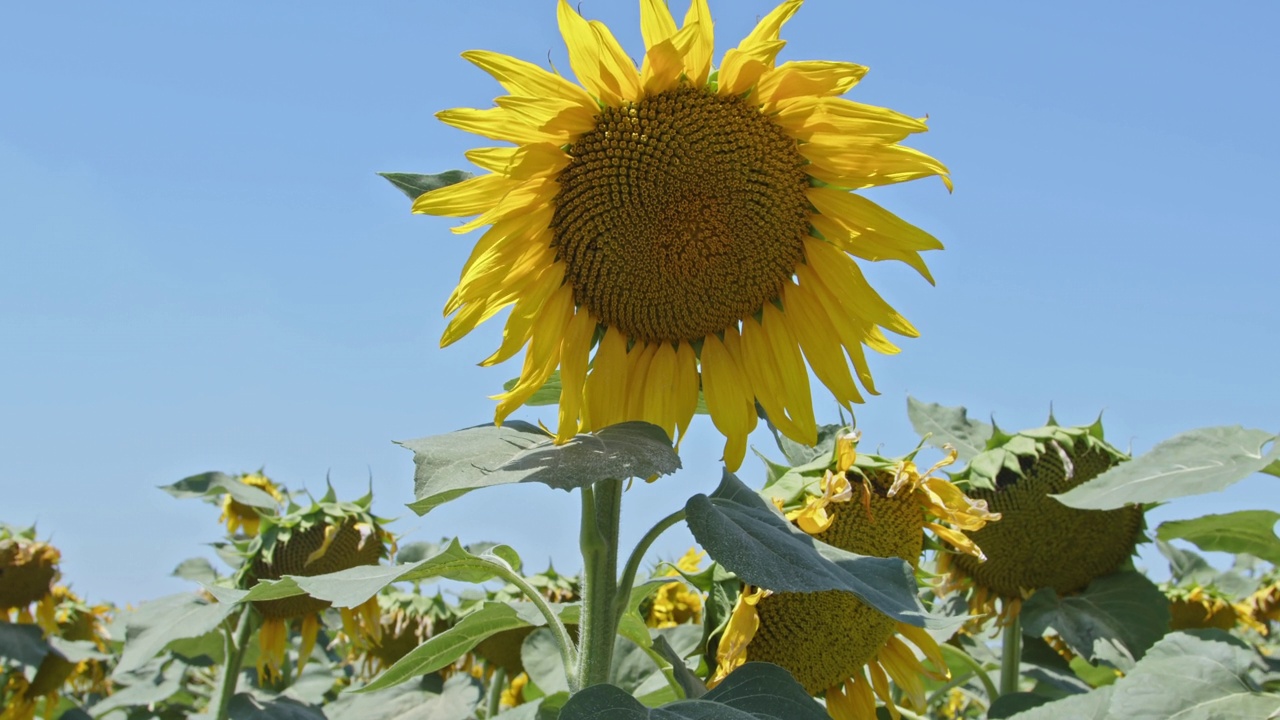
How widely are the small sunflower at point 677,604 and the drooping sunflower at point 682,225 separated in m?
2.32

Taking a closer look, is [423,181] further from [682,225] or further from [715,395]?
[715,395]

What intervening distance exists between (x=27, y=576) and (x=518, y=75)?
4.86 m

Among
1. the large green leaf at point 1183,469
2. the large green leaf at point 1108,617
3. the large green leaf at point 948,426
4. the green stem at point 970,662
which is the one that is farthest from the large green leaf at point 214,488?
the large green leaf at point 1183,469

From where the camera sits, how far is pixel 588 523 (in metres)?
2.08

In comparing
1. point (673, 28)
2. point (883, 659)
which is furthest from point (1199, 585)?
point (673, 28)

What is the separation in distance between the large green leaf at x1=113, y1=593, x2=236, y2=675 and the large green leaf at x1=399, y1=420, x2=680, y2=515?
6.53 feet

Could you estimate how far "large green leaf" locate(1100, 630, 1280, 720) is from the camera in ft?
8.40

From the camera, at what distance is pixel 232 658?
13.4 feet

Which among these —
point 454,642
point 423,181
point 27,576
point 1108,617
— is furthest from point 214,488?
point 1108,617

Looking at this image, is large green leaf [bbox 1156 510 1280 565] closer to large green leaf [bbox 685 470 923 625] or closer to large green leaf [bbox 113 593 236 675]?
large green leaf [bbox 685 470 923 625]

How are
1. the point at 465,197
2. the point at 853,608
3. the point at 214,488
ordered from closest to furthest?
the point at 465,197 < the point at 853,608 < the point at 214,488

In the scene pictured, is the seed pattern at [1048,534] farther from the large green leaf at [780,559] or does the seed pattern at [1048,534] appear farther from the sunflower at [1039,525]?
the large green leaf at [780,559]

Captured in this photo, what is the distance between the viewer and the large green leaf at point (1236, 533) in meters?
3.15

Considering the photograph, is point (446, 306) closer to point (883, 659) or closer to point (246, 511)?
point (883, 659)
